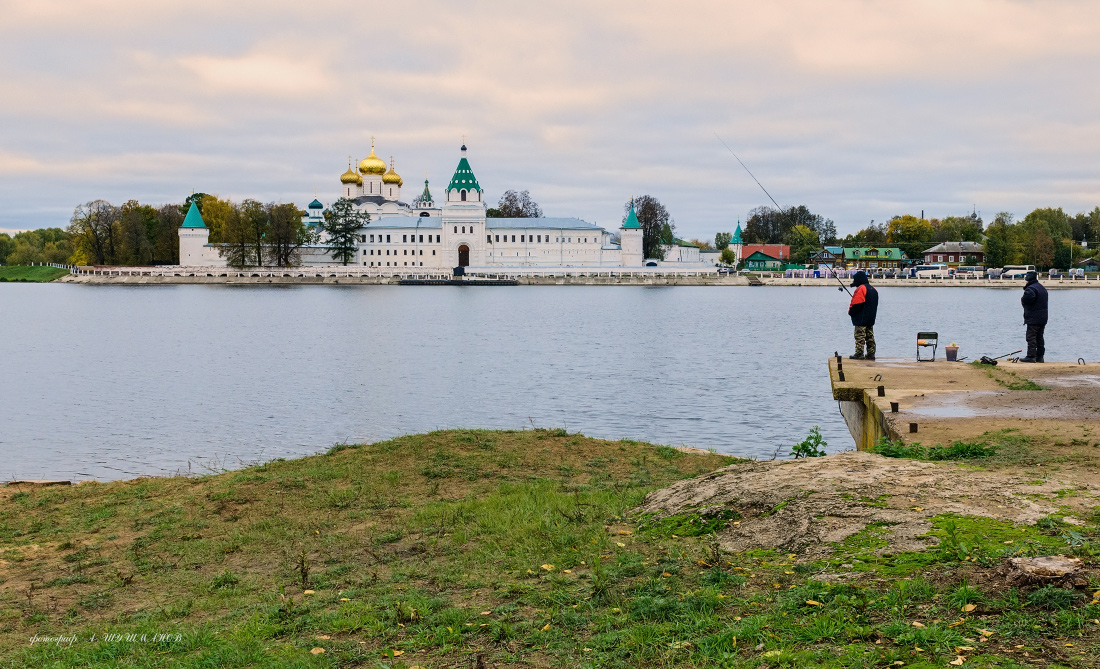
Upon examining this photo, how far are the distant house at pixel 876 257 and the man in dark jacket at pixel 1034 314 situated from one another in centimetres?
11616

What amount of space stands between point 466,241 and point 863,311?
104342 mm

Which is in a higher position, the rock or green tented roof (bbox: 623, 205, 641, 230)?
green tented roof (bbox: 623, 205, 641, 230)

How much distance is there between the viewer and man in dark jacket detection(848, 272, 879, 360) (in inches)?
632

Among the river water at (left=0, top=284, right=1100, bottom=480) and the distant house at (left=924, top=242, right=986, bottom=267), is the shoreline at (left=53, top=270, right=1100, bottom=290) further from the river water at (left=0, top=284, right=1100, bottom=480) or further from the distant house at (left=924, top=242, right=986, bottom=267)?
the river water at (left=0, top=284, right=1100, bottom=480)

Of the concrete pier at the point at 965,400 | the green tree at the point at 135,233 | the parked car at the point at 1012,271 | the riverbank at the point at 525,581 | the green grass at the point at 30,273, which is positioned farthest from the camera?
the green grass at the point at 30,273

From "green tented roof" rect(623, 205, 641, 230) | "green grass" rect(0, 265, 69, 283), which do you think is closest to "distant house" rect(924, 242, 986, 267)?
"green tented roof" rect(623, 205, 641, 230)

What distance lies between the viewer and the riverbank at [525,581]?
4805 mm

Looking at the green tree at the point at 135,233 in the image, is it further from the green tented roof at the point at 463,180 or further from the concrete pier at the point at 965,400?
the concrete pier at the point at 965,400

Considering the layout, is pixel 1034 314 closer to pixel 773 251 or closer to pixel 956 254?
pixel 956 254

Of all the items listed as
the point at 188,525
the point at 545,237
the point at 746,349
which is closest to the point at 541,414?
the point at 188,525

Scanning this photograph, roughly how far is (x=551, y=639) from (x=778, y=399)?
1794cm

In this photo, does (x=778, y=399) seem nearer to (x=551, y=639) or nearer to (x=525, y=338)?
(x=551, y=639)

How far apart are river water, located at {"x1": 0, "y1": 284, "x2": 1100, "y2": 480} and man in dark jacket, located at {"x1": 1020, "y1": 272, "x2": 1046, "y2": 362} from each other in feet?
12.1

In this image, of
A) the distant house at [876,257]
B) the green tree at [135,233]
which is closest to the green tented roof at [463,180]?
the green tree at [135,233]
